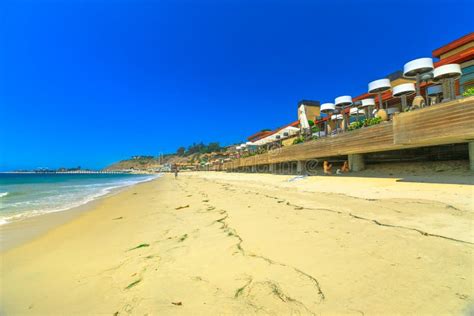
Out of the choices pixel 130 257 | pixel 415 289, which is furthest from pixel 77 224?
pixel 415 289

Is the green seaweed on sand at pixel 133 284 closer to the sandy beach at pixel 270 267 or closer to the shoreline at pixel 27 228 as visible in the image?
the sandy beach at pixel 270 267

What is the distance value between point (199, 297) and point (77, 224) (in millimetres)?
5887

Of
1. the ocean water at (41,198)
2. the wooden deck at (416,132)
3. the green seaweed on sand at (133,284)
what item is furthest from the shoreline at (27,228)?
the wooden deck at (416,132)

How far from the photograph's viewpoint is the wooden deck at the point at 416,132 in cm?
563

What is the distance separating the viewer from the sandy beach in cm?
172

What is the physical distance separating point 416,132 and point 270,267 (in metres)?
6.93

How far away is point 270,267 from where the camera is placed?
91.0 inches

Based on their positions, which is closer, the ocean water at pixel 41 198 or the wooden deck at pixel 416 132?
Result: the wooden deck at pixel 416 132

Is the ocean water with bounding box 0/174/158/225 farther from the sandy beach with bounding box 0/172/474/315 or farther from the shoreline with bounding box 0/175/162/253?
the sandy beach with bounding box 0/172/474/315

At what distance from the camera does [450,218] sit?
3.33 meters

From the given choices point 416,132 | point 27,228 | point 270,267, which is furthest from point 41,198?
point 416,132

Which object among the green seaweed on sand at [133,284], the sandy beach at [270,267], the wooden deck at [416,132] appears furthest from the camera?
the wooden deck at [416,132]

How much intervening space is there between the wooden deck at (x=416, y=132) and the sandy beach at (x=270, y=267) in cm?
223

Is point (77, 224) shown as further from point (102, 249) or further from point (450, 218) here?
point (450, 218)
